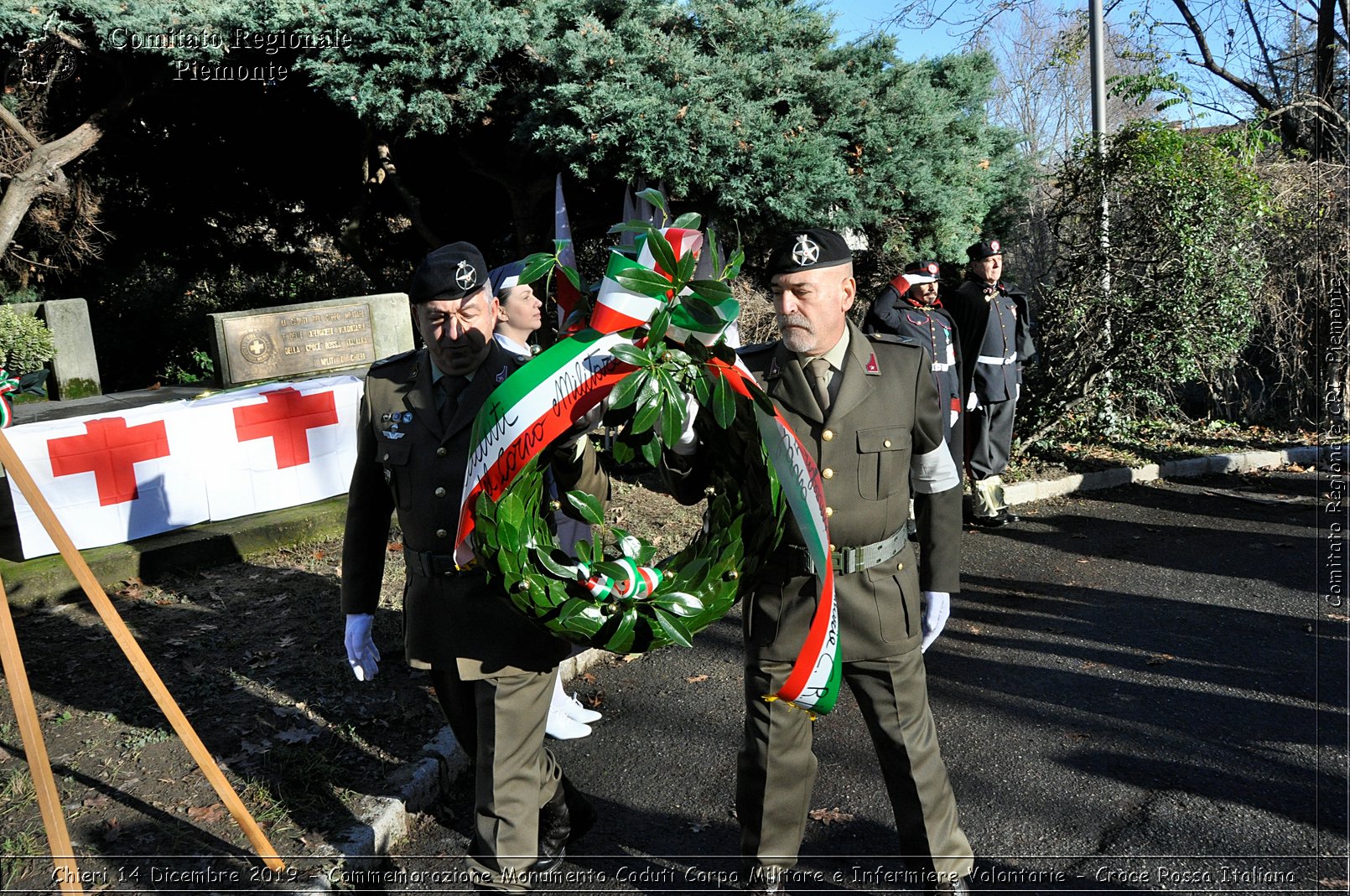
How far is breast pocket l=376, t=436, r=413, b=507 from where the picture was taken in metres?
3.28

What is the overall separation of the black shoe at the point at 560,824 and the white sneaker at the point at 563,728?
83 cm

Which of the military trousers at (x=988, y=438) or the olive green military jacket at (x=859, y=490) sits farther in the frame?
the military trousers at (x=988, y=438)

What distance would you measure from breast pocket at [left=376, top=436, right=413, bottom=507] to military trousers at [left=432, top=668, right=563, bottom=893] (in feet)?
2.23

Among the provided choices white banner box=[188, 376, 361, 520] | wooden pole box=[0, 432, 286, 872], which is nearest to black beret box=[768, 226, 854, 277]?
wooden pole box=[0, 432, 286, 872]

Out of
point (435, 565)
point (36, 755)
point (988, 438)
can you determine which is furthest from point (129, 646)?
point (988, 438)

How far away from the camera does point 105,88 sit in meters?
10.1

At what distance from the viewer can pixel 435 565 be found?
3262mm

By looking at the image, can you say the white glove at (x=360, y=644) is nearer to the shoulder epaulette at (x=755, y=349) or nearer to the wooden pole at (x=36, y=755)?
the wooden pole at (x=36, y=755)

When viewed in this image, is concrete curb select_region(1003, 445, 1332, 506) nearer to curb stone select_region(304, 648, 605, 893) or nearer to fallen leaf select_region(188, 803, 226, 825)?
curb stone select_region(304, 648, 605, 893)

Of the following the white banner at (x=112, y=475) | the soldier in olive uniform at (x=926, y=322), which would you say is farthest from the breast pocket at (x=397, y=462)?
the soldier in olive uniform at (x=926, y=322)

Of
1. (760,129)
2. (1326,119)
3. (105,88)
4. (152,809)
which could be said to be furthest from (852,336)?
(1326,119)

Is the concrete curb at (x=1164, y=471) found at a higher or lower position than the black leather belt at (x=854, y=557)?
lower

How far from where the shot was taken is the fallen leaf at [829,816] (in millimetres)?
3811

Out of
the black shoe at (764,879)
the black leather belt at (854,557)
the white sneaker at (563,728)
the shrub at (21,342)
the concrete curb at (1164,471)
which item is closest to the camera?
the black leather belt at (854,557)
